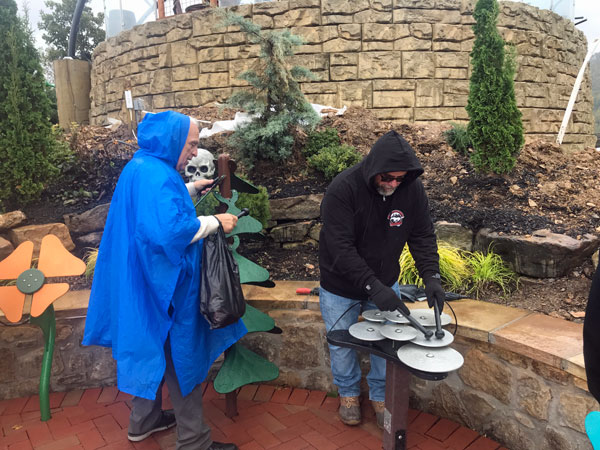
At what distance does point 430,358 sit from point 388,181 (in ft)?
3.02

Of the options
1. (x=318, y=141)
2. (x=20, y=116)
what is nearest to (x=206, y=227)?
(x=318, y=141)

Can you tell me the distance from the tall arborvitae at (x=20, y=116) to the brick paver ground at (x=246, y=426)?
2420 mm

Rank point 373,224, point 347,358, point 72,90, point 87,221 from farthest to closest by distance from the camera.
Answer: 1. point 72,90
2. point 87,221
3. point 347,358
4. point 373,224

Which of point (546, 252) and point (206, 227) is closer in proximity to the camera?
point (206, 227)

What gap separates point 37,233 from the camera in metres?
4.29

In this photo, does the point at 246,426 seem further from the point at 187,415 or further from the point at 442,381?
the point at 442,381

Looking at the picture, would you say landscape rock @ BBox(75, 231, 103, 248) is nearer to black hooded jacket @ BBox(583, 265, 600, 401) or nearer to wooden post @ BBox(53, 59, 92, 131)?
black hooded jacket @ BBox(583, 265, 600, 401)

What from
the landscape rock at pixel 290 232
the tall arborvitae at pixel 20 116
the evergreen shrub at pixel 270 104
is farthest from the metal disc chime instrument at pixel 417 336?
the tall arborvitae at pixel 20 116

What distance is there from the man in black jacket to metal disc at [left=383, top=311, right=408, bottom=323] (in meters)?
0.04

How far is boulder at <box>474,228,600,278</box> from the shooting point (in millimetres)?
3191

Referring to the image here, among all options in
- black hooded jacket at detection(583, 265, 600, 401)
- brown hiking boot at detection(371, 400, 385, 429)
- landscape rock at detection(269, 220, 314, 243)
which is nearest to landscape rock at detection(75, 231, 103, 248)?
landscape rock at detection(269, 220, 314, 243)

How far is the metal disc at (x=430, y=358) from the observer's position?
6.13 ft

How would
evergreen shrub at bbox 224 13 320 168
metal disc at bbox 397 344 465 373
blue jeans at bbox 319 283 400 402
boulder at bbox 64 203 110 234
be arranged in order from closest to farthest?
1. metal disc at bbox 397 344 465 373
2. blue jeans at bbox 319 283 400 402
3. boulder at bbox 64 203 110 234
4. evergreen shrub at bbox 224 13 320 168

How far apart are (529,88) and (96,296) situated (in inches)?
380
